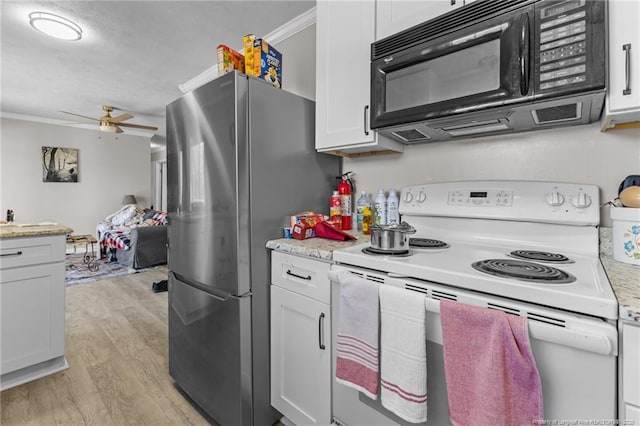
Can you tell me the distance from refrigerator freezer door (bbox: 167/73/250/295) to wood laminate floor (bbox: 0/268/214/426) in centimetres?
75

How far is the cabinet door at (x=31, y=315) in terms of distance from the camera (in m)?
1.78

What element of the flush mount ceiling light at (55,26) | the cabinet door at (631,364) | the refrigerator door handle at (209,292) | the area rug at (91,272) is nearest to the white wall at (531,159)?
the cabinet door at (631,364)

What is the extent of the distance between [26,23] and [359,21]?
2872mm

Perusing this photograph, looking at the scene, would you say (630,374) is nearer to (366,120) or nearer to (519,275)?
(519,275)

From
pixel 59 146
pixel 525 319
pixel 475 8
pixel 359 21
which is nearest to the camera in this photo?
pixel 525 319

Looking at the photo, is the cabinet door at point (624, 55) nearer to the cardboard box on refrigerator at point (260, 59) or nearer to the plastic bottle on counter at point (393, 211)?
the plastic bottle on counter at point (393, 211)

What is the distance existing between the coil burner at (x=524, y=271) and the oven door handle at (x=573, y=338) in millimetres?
121

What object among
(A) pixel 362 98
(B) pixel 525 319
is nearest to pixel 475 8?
(A) pixel 362 98

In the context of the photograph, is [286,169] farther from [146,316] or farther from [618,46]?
[146,316]

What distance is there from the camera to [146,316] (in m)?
2.86

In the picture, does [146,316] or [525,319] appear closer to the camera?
[525,319]

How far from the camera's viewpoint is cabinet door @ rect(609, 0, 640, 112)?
877mm

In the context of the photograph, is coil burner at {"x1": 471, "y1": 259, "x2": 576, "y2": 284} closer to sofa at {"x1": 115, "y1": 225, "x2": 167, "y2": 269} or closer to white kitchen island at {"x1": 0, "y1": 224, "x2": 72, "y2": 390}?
white kitchen island at {"x1": 0, "y1": 224, "x2": 72, "y2": 390}

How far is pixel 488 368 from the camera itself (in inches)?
29.7
